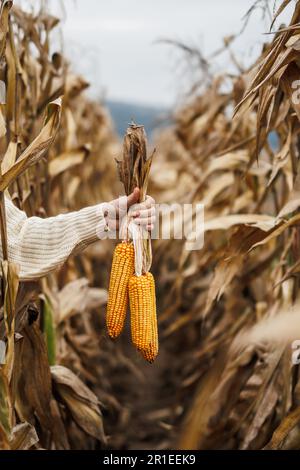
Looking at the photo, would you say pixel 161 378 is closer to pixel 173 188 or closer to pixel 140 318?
pixel 173 188

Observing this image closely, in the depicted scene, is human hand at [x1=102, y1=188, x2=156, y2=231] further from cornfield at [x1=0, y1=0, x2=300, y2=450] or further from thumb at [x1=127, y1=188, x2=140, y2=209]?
cornfield at [x1=0, y1=0, x2=300, y2=450]

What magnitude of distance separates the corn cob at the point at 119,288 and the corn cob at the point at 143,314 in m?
0.03

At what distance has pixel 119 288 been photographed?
207 cm

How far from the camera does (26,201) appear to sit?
3.09 metres

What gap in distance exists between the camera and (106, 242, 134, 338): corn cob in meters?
2.06

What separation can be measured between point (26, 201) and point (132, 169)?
1097mm

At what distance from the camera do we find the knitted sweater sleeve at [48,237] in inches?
87.6

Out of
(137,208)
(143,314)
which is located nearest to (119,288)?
(143,314)

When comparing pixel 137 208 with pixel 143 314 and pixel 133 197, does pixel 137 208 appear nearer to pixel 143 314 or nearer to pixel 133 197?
pixel 133 197

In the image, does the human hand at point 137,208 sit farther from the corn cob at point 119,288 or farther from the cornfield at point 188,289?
the cornfield at point 188,289

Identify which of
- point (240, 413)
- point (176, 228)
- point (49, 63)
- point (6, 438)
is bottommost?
point (240, 413)

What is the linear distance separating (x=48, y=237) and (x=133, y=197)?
315mm

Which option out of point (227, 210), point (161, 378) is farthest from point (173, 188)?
point (227, 210)

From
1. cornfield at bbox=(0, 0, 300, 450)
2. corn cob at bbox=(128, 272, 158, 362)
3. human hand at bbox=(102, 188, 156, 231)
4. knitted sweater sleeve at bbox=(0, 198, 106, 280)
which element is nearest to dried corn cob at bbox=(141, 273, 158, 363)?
corn cob at bbox=(128, 272, 158, 362)
